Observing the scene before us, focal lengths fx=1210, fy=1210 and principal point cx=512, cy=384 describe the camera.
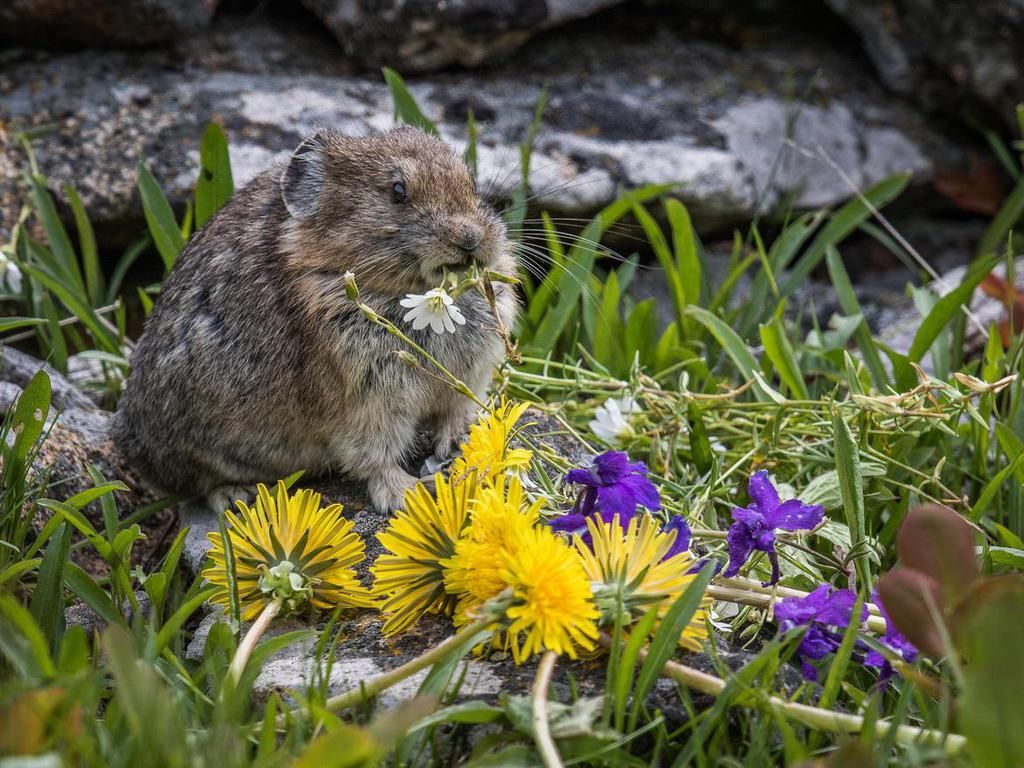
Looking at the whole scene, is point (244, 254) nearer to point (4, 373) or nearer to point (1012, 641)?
point (4, 373)

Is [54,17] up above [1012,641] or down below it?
above

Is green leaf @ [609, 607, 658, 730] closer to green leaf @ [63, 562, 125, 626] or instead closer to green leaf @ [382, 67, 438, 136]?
green leaf @ [63, 562, 125, 626]

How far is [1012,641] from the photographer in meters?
2.35

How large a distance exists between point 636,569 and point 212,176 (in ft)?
11.7

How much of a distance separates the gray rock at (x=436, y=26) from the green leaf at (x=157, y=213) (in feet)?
5.60

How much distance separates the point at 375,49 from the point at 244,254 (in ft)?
9.10

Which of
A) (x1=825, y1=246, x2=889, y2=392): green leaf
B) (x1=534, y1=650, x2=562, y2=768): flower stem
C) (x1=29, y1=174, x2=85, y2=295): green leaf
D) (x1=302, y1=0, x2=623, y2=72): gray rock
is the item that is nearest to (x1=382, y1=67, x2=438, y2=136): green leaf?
(x1=302, y1=0, x2=623, y2=72): gray rock

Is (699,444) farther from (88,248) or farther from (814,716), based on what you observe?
(88,248)

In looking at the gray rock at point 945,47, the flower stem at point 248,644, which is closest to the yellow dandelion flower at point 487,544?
the flower stem at point 248,644

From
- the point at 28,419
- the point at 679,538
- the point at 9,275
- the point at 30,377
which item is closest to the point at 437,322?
the point at 679,538

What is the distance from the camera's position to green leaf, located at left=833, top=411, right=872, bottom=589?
379 cm

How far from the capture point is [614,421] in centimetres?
454

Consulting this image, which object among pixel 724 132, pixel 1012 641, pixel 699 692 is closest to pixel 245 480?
pixel 699 692

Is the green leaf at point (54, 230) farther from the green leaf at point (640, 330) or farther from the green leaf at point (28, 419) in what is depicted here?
the green leaf at point (640, 330)
